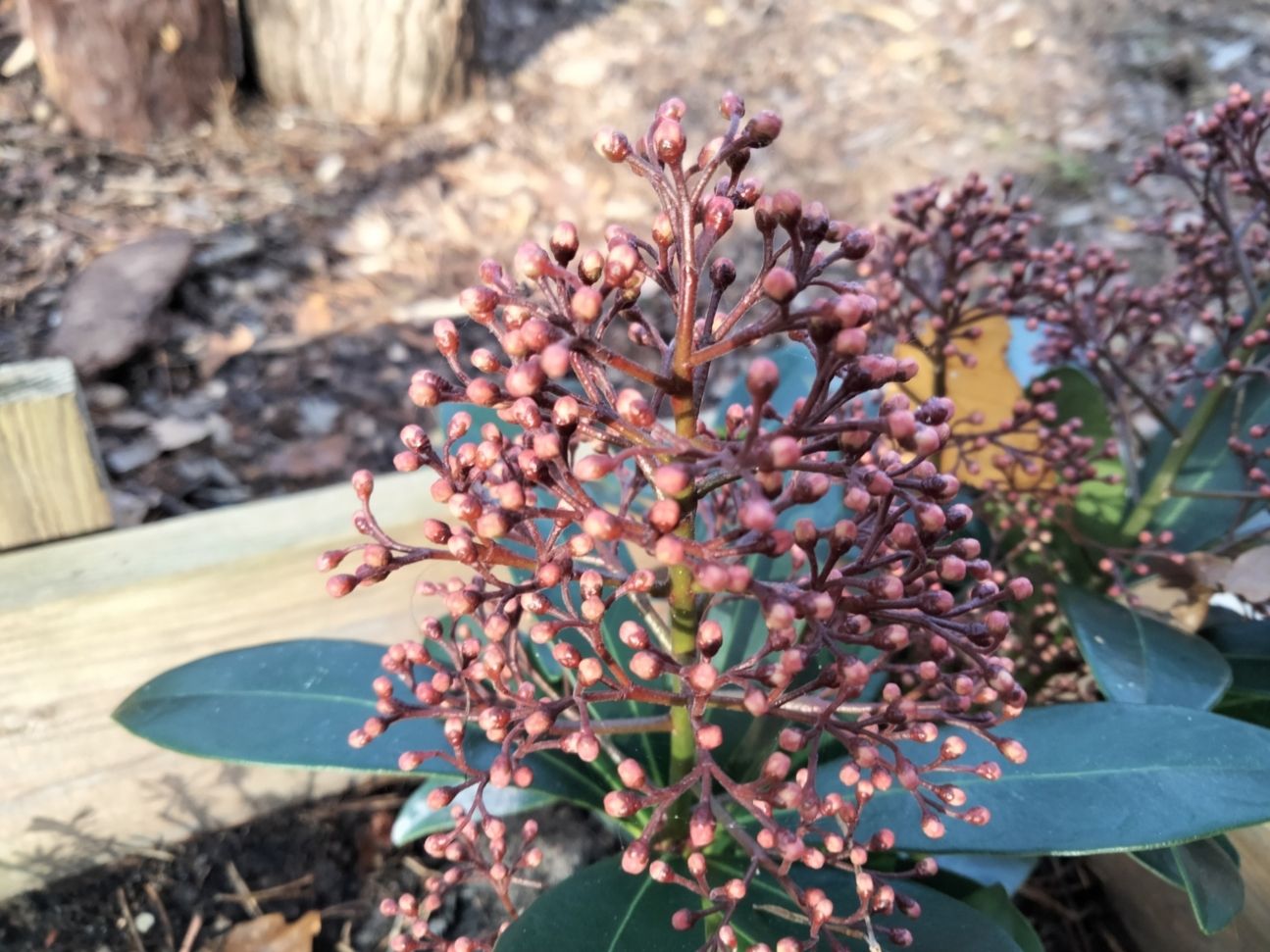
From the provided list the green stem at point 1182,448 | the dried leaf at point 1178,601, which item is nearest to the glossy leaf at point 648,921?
the dried leaf at point 1178,601

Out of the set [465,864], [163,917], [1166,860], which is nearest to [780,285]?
[465,864]

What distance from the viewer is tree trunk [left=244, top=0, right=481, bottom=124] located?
2.64 meters

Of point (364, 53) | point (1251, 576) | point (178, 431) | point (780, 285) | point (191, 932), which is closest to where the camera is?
point (780, 285)

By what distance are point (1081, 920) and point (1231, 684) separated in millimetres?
401

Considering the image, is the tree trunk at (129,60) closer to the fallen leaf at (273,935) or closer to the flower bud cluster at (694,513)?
the fallen leaf at (273,935)

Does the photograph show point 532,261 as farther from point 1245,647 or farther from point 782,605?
point 1245,647

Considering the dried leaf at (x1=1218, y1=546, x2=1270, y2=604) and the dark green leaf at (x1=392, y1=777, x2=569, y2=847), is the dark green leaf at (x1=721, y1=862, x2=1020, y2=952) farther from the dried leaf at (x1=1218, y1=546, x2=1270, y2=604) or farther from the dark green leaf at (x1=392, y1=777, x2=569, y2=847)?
the dried leaf at (x1=1218, y1=546, x2=1270, y2=604)

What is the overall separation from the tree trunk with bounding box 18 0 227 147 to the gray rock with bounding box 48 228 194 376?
1.77ft

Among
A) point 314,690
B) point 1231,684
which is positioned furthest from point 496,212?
point 1231,684

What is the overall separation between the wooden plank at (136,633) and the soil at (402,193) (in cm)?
7

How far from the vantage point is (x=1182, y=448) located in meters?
1.30

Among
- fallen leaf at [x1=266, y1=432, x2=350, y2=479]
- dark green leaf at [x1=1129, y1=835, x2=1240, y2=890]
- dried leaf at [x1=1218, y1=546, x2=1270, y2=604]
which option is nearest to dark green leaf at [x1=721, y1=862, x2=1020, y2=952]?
dark green leaf at [x1=1129, y1=835, x2=1240, y2=890]

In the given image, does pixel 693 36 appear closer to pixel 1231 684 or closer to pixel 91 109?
pixel 91 109

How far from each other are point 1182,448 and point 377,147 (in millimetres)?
2226
